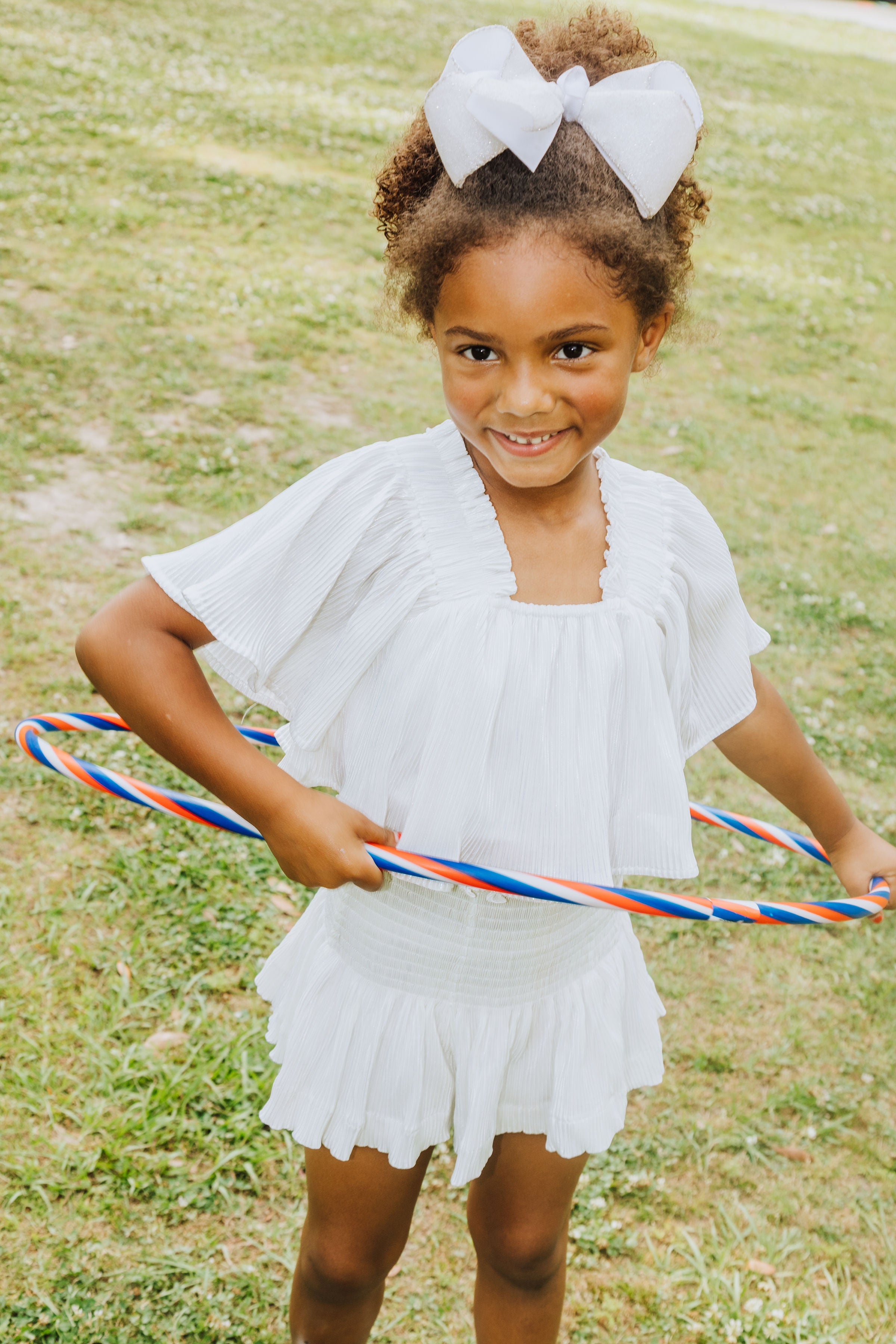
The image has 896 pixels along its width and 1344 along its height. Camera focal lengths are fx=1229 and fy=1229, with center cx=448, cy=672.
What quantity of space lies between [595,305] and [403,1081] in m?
1.23

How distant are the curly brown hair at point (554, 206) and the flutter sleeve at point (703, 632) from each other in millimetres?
355

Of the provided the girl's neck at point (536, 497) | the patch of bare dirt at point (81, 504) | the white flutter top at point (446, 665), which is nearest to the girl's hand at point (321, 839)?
the white flutter top at point (446, 665)

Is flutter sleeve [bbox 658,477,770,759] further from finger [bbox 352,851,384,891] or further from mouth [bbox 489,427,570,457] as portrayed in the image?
finger [bbox 352,851,384,891]

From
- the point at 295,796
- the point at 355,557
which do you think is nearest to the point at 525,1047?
the point at 295,796

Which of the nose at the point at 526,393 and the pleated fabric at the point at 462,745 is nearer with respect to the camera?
the nose at the point at 526,393

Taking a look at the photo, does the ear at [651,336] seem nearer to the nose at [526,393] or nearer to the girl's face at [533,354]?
the girl's face at [533,354]

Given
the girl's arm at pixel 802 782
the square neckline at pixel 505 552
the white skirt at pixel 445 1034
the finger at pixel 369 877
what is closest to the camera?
the finger at pixel 369 877

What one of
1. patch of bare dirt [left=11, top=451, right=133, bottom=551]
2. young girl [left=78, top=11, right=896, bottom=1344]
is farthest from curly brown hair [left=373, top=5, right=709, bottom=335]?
patch of bare dirt [left=11, top=451, right=133, bottom=551]

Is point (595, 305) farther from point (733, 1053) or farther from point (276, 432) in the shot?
point (276, 432)

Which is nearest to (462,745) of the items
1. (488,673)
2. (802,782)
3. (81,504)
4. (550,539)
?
(488,673)

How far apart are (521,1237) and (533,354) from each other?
1.48m

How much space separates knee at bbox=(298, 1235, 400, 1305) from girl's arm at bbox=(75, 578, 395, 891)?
73 centimetres

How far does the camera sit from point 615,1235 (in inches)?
118

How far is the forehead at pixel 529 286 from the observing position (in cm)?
165
